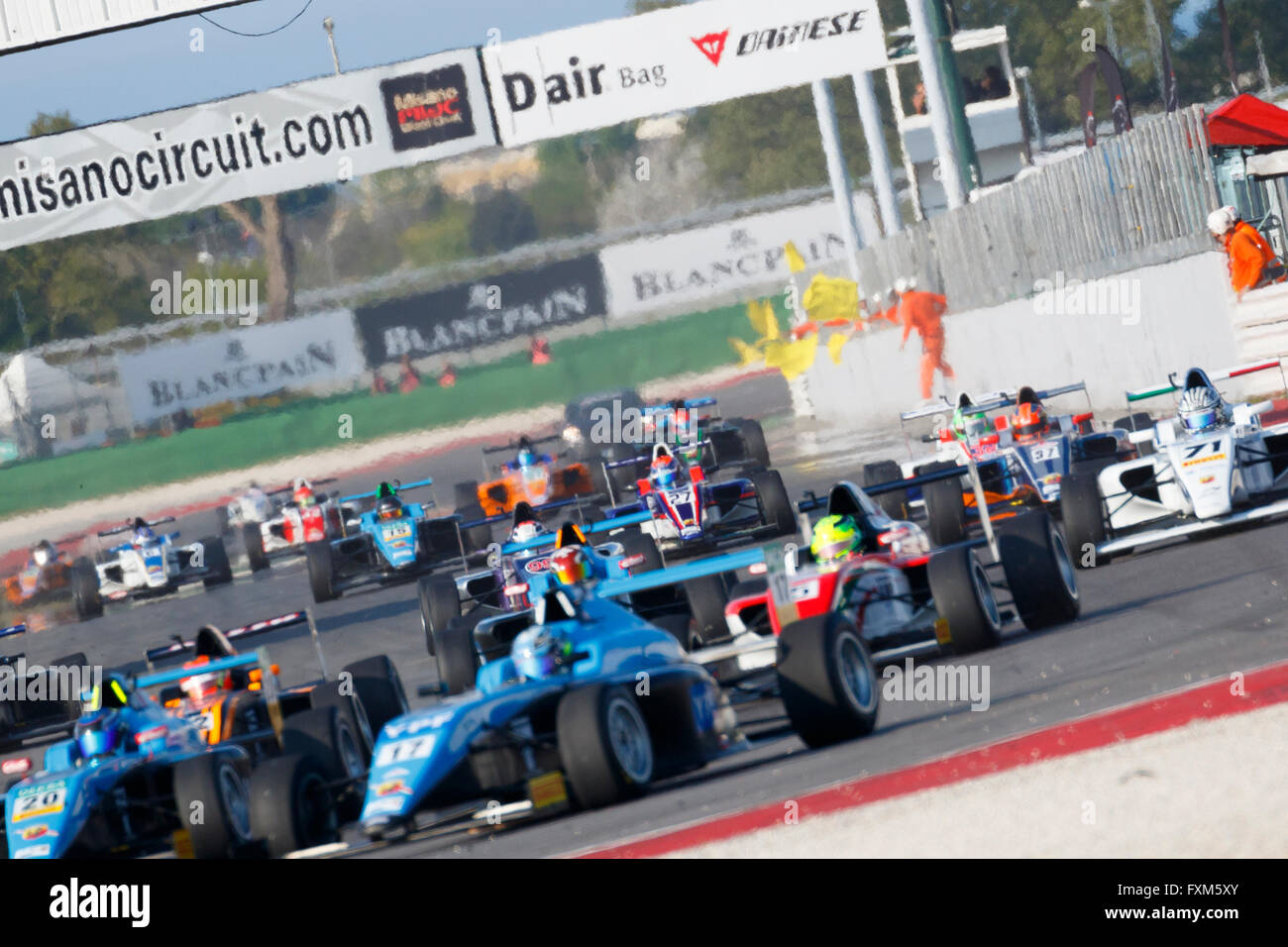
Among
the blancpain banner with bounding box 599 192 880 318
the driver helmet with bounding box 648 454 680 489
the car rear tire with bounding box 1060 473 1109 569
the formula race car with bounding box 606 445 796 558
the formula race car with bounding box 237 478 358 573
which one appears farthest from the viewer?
the blancpain banner with bounding box 599 192 880 318

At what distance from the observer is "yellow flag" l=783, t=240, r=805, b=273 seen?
44031mm

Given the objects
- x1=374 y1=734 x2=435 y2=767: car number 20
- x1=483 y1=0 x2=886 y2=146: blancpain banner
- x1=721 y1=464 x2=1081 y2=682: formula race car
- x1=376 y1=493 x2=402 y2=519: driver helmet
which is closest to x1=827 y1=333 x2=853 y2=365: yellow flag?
x1=483 y1=0 x2=886 y2=146: blancpain banner

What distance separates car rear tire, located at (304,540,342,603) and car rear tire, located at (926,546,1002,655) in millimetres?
12356

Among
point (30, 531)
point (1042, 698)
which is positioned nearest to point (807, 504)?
point (1042, 698)

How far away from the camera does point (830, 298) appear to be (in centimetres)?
3909

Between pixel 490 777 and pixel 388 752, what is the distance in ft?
1.49

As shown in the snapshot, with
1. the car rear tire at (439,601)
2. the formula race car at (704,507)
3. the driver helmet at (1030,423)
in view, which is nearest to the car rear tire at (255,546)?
the formula race car at (704,507)

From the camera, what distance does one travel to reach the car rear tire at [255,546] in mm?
26578

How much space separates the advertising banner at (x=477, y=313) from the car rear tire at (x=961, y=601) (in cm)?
3495

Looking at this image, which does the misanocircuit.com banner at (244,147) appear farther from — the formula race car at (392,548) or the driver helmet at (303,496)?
the formula race car at (392,548)

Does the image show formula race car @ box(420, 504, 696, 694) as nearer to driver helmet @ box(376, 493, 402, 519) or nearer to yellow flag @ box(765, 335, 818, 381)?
driver helmet @ box(376, 493, 402, 519)

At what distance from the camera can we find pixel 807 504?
1211 centimetres

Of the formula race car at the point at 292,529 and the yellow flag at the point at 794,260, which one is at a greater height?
the yellow flag at the point at 794,260
